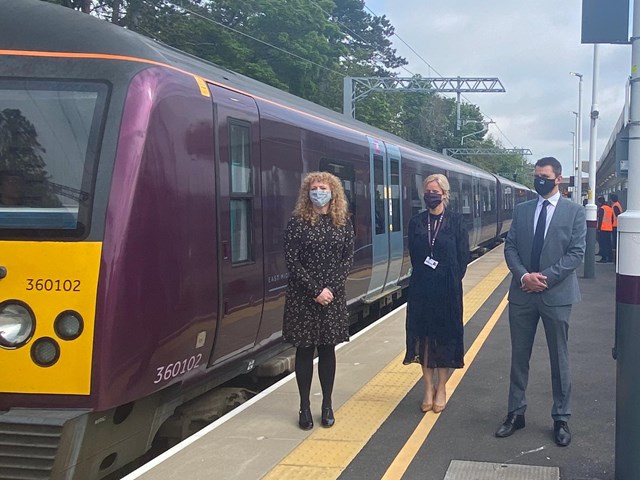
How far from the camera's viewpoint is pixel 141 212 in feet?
13.2

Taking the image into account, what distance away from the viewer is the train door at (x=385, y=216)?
→ 388 inches

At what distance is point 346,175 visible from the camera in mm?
8680

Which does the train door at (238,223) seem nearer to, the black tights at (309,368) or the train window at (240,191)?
the train window at (240,191)

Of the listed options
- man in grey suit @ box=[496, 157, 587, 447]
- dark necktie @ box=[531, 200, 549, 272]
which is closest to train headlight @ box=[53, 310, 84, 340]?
man in grey suit @ box=[496, 157, 587, 447]

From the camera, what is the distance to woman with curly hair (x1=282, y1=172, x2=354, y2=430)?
4.85 metres

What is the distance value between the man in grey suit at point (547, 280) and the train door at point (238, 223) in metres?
2.04

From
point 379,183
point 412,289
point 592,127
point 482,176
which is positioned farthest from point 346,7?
point 412,289

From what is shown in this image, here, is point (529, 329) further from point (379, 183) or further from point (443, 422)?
point (379, 183)

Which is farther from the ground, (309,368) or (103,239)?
(103,239)

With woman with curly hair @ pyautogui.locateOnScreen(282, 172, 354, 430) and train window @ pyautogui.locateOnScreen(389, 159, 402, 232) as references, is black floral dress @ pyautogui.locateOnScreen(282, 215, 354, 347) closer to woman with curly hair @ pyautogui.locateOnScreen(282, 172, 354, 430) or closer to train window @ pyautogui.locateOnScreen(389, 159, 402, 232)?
woman with curly hair @ pyautogui.locateOnScreen(282, 172, 354, 430)

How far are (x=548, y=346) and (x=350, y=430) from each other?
154 cm

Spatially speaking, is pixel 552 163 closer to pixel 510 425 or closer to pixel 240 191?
pixel 510 425

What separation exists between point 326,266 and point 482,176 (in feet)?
64.3

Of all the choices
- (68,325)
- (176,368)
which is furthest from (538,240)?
(68,325)
